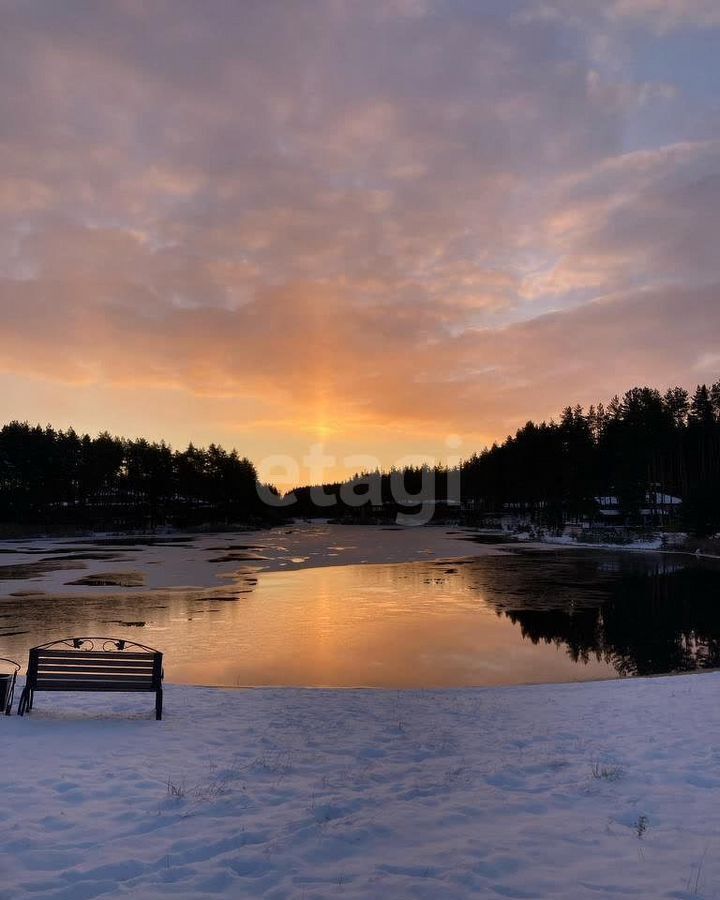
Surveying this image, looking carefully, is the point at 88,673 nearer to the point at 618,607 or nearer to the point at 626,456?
the point at 618,607

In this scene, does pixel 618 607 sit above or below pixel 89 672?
below

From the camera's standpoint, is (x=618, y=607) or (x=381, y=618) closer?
(x=381, y=618)

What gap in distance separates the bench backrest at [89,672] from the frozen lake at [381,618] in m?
3.67

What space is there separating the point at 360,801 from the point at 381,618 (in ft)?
53.5

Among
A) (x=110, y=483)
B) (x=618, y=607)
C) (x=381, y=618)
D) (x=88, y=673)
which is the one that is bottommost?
(x=618, y=607)

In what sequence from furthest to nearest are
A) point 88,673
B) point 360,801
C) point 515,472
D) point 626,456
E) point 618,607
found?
point 515,472, point 626,456, point 618,607, point 88,673, point 360,801

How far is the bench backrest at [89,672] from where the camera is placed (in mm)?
10172

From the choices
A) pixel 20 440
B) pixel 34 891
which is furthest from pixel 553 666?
pixel 20 440

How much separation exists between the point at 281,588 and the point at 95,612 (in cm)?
1033

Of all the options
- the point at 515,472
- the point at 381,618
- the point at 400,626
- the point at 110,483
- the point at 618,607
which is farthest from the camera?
the point at 515,472

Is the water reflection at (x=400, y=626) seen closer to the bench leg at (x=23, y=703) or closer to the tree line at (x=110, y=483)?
the bench leg at (x=23, y=703)

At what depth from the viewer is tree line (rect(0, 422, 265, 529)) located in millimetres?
95688

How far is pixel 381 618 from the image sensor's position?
2305cm

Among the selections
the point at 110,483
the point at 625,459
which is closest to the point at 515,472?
the point at 625,459
